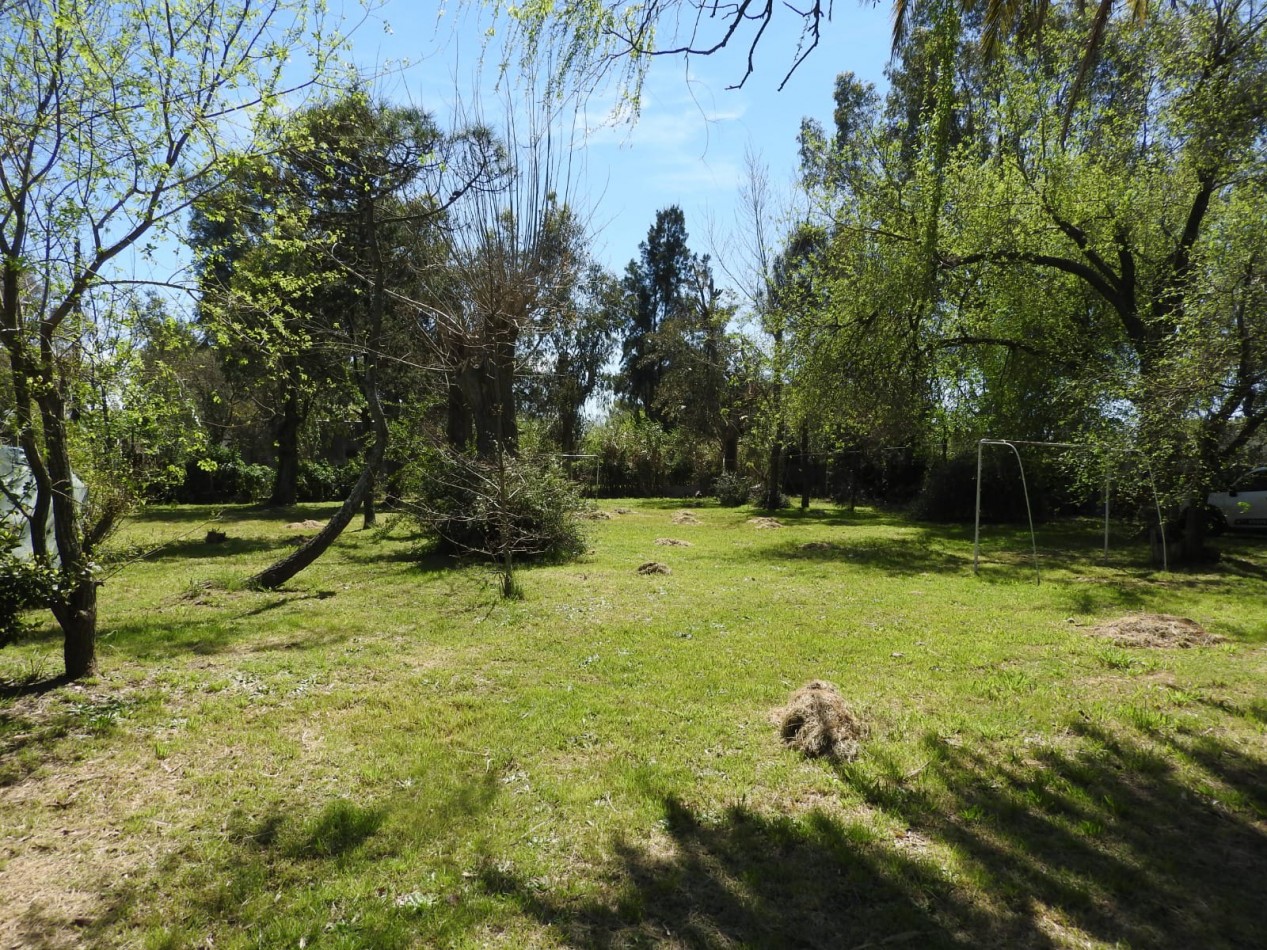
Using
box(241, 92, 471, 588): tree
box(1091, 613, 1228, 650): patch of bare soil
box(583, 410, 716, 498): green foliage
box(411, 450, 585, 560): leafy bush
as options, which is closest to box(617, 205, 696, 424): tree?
box(583, 410, 716, 498): green foliage

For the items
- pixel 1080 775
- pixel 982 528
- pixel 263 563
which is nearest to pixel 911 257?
pixel 982 528

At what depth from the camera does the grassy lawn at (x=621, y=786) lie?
2.87 meters

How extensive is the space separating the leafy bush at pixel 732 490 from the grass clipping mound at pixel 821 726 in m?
23.3

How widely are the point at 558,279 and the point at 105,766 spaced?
33.6 feet

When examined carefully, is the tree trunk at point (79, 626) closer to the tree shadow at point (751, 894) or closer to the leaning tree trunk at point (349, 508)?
the tree shadow at point (751, 894)

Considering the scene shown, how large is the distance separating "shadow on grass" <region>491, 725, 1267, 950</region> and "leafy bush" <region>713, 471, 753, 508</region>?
950 inches

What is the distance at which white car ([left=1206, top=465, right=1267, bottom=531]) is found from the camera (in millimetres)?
16344

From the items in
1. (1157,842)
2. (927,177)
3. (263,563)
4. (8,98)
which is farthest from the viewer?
(927,177)

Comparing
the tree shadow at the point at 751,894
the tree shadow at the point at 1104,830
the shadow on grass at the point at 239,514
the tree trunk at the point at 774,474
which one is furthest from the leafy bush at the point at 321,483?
the tree shadow at the point at 1104,830

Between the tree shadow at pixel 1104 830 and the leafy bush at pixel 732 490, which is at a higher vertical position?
the leafy bush at pixel 732 490

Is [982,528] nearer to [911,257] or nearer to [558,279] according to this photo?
[911,257]

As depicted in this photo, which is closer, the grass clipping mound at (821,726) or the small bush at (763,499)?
the grass clipping mound at (821,726)

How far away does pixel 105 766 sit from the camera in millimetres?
4117

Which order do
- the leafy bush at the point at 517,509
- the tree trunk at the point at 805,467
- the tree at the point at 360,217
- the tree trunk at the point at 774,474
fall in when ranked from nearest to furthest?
the tree at the point at 360,217, the leafy bush at the point at 517,509, the tree trunk at the point at 774,474, the tree trunk at the point at 805,467
